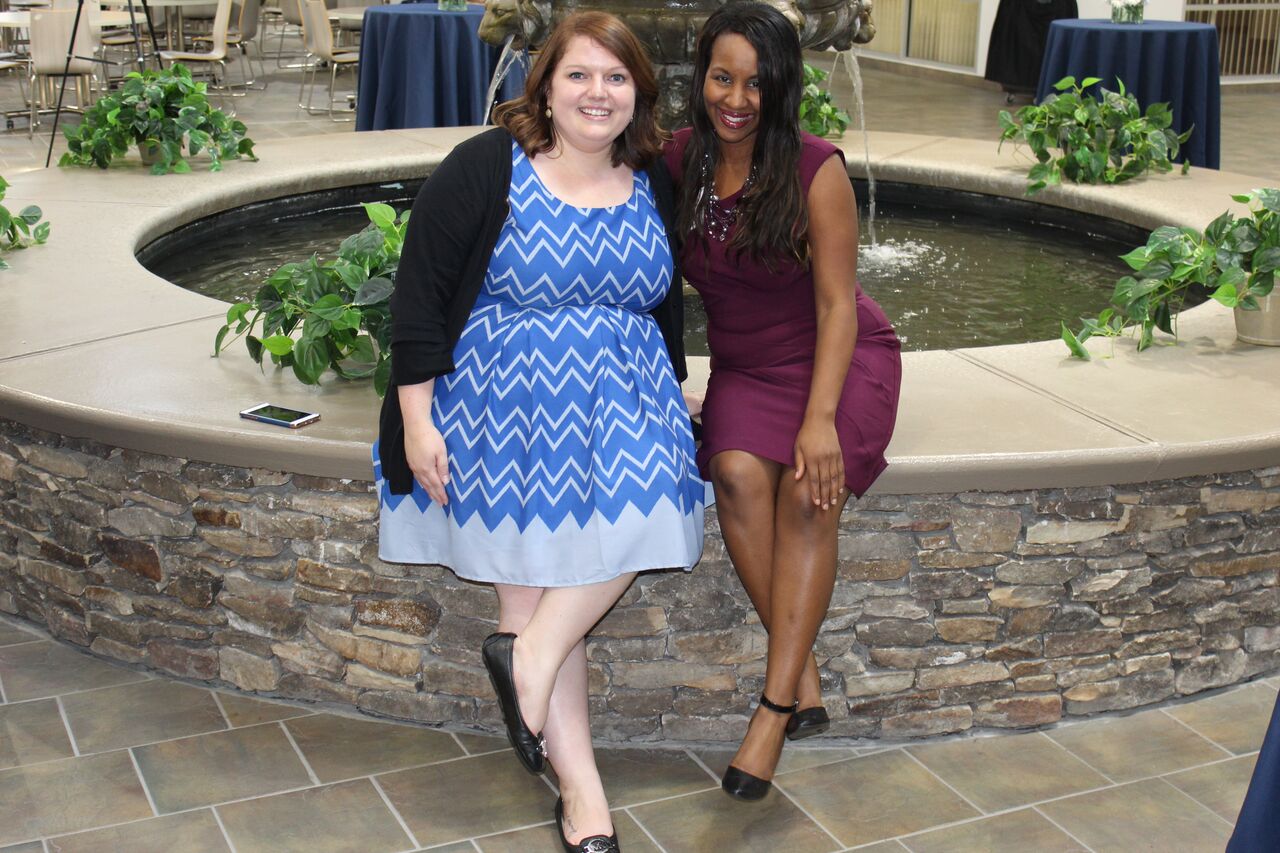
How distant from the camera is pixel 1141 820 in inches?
98.2

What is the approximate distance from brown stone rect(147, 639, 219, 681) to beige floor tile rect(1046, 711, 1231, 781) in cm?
164

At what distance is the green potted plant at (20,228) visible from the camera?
3957 millimetres

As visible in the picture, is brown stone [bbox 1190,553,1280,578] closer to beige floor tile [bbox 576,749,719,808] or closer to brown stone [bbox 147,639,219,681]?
beige floor tile [bbox 576,749,719,808]

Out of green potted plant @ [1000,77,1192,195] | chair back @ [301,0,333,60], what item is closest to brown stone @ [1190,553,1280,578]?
A: green potted plant @ [1000,77,1192,195]

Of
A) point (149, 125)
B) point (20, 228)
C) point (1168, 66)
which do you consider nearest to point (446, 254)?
point (20, 228)

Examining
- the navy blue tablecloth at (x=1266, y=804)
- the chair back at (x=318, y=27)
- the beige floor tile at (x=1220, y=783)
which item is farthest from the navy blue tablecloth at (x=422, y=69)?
the navy blue tablecloth at (x=1266, y=804)

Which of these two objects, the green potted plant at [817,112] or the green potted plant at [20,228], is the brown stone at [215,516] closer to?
the green potted plant at [20,228]

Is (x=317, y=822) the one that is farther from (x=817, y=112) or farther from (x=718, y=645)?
(x=817, y=112)

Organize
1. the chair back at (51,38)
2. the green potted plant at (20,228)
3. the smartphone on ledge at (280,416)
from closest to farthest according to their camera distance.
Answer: the smartphone on ledge at (280,416), the green potted plant at (20,228), the chair back at (51,38)

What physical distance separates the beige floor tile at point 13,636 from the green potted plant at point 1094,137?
139 inches

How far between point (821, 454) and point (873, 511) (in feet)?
0.97

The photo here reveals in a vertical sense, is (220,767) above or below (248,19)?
below

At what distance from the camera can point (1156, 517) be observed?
107 inches

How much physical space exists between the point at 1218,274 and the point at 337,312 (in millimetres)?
1967
